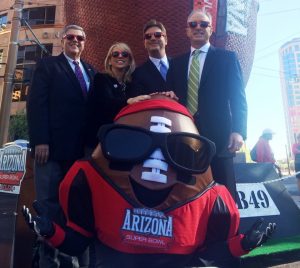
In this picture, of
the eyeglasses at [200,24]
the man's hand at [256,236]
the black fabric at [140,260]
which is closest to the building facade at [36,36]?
the eyeglasses at [200,24]

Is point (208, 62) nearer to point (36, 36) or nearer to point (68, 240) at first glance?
point (68, 240)

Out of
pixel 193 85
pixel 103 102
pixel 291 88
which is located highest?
pixel 291 88

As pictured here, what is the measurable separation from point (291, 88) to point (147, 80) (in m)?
61.2

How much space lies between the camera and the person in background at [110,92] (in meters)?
1.92

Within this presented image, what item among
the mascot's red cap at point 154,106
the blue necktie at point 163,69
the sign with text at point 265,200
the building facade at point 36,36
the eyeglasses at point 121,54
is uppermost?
the building facade at point 36,36

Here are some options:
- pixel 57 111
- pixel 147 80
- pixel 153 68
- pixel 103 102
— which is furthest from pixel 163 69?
pixel 57 111

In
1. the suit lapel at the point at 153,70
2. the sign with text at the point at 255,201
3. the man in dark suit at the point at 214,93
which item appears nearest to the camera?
the man in dark suit at the point at 214,93

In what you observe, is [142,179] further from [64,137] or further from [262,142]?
[262,142]

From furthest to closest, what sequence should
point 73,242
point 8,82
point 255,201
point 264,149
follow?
1. point 8,82
2. point 264,149
3. point 255,201
4. point 73,242

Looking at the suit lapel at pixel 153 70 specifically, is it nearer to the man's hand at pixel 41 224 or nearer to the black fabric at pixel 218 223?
the black fabric at pixel 218 223

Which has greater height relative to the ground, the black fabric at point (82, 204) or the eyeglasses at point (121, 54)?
the eyeglasses at point (121, 54)

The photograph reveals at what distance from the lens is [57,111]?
2104 mm

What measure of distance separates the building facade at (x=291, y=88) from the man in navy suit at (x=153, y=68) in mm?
50261

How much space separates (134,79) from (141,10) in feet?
3.32
